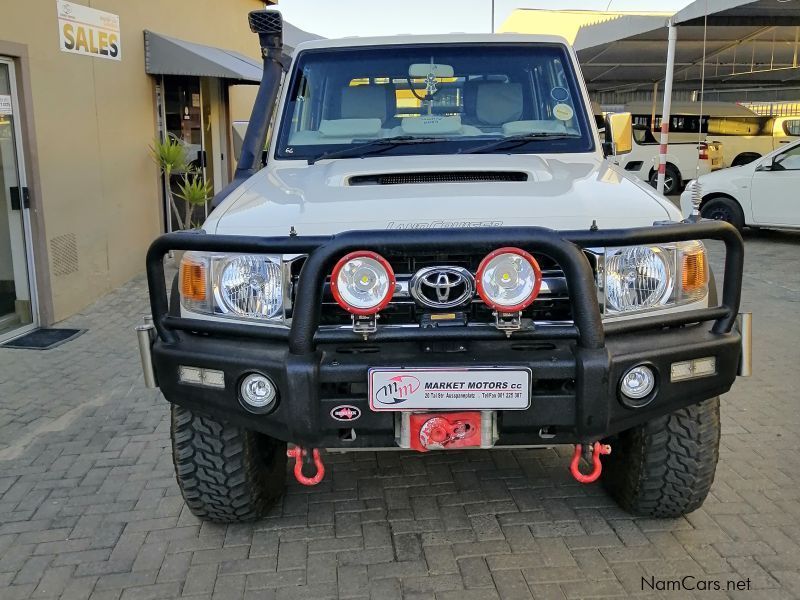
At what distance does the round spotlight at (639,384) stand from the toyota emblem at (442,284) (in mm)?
634

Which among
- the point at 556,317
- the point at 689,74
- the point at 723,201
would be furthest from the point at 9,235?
the point at 689,74

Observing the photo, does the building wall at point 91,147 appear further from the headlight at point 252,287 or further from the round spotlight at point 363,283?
the round spotlight at point 363,283

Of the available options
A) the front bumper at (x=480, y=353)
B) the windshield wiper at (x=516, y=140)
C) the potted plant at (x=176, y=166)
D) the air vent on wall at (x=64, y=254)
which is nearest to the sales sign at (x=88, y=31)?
the potted plant at (x=176, y=166)

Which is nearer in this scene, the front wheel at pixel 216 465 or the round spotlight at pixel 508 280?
the round spotlight at pixel 508 280

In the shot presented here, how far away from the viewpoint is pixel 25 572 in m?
3.12

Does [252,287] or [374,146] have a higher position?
[374,146]

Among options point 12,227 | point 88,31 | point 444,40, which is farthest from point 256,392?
point 88,31

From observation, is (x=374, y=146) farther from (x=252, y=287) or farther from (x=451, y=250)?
(x=451, y=250)

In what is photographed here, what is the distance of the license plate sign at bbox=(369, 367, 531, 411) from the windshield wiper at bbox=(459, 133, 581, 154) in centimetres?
151

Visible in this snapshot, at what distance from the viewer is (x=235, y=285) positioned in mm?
2836

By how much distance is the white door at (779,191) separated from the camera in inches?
444

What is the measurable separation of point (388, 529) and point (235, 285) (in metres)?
1.34

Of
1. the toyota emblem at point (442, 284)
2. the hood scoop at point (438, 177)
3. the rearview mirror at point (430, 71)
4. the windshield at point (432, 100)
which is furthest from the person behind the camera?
the rearview mirror at point (430, 71)

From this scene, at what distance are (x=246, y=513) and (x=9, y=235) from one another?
4.67m
